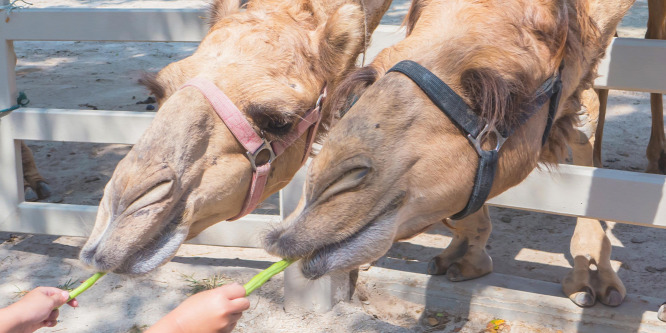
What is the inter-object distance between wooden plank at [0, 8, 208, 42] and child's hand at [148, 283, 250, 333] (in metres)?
2.07

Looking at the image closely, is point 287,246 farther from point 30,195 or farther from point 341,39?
point 30,195

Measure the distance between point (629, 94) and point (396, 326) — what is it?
16.0 ft

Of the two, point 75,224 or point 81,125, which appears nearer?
point 81,125

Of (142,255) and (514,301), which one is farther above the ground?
(142,255)

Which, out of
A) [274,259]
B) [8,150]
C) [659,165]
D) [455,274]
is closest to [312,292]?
[274,259]

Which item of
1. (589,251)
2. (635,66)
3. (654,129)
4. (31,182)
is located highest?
Answer: (635,66)

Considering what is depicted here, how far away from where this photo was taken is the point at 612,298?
336 cm

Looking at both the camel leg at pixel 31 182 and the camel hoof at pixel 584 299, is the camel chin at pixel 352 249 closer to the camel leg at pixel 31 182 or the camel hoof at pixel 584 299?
the camel hoof at pixel 584 299

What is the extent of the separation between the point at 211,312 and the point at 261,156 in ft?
2.03

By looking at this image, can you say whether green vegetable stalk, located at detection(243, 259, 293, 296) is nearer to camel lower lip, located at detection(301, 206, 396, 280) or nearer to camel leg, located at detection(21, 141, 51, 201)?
camel lower lip, located at detection(301, 206, 396, 280)

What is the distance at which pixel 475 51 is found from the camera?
1770 millimetres

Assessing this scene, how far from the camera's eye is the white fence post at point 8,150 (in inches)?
160

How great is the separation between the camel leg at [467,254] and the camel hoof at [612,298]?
2.11 ft

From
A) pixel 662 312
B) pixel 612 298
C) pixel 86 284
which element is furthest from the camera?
pixel 612 298
